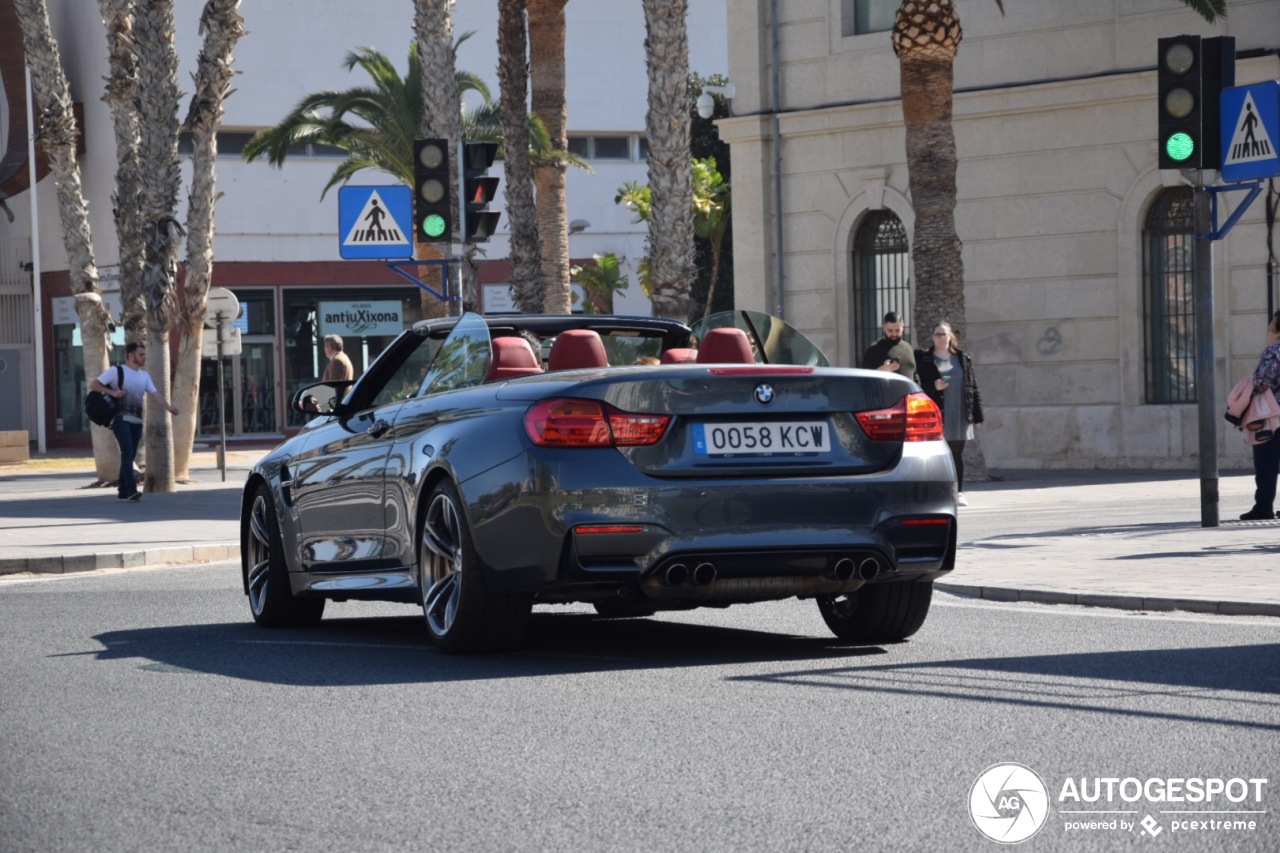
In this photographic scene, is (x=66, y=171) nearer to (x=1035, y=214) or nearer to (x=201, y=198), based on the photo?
(x=201, y=198)

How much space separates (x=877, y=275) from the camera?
29734 millimetres

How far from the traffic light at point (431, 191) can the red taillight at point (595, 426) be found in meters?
9.39

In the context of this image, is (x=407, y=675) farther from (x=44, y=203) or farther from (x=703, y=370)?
(x=44, y=203)

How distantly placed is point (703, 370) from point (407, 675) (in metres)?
1.68

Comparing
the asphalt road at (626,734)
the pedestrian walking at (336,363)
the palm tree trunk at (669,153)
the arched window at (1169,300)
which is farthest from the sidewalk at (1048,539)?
the palm tree trunk at (669,153)

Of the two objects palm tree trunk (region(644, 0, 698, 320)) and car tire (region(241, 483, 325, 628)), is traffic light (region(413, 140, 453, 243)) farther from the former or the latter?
palm tree trunk (region(644, 0, 698, 320))

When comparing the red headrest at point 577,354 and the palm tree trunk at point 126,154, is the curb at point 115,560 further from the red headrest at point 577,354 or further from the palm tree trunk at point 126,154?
the palm tree trunk at point 126,154

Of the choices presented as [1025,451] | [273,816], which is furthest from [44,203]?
[273,816]

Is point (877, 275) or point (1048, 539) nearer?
point (1048, 539)

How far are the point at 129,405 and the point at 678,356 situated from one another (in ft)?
56.5

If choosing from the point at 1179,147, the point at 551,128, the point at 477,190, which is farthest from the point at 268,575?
the point at 551,128

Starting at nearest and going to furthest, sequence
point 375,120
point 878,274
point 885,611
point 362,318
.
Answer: point 885,611 < point 878,274 < point 375,120 < point 362,318

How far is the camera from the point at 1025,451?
27.8m

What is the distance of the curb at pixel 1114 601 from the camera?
35.2 feet
